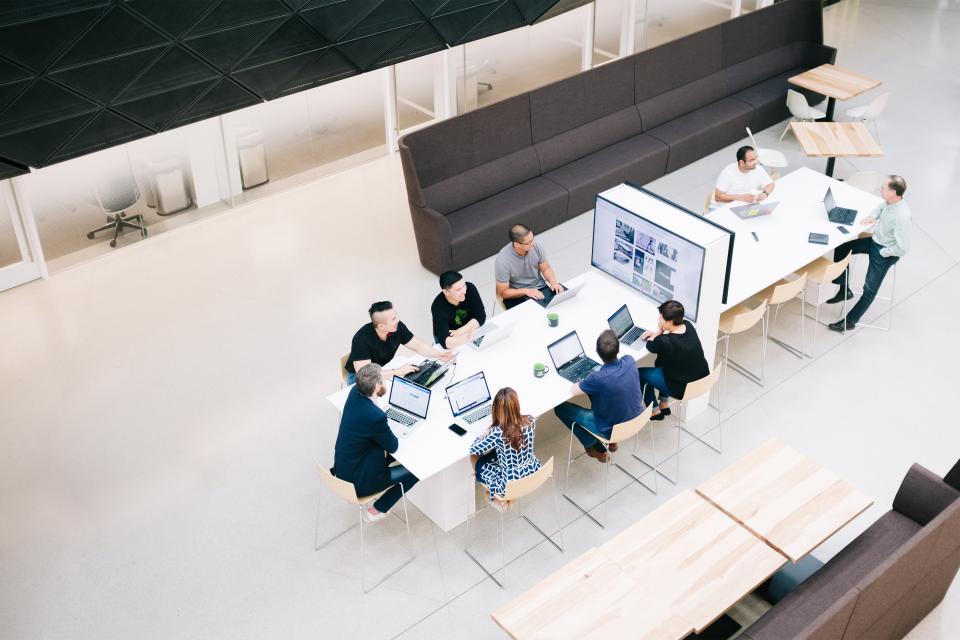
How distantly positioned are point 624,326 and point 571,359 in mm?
573

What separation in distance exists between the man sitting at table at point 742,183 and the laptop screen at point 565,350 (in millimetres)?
2632

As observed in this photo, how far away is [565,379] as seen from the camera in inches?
262

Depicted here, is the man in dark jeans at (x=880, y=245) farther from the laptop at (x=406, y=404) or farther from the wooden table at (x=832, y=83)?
the laptop at (x=406, y=404)

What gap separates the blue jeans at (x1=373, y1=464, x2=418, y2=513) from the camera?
20.4 ft

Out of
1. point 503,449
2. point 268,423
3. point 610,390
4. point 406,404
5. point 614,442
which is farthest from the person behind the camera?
point 268,423

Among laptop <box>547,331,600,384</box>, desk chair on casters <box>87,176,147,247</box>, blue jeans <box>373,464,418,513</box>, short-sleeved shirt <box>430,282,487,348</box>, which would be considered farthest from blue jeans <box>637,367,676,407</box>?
desk chair on casters <box>87,176,147,247</box>

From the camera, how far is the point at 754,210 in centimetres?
835

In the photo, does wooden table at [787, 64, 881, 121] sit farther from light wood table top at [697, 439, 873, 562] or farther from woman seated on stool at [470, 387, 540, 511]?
woman seated on stool at [470, 387, 540, 511]

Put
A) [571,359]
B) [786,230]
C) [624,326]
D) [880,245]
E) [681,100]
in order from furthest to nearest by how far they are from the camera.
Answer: [681,100]
[786,230]
[880,245]
[624,326]
[571,359]

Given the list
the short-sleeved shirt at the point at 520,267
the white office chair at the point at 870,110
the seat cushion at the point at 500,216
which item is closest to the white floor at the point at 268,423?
the seat cushion at the point at 500,216

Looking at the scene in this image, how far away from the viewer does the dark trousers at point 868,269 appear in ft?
26.5

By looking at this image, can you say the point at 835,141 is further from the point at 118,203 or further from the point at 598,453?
the point at 118,203

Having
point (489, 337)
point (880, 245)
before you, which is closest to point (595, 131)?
point (880, 245)

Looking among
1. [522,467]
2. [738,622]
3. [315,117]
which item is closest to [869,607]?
[738,622]
